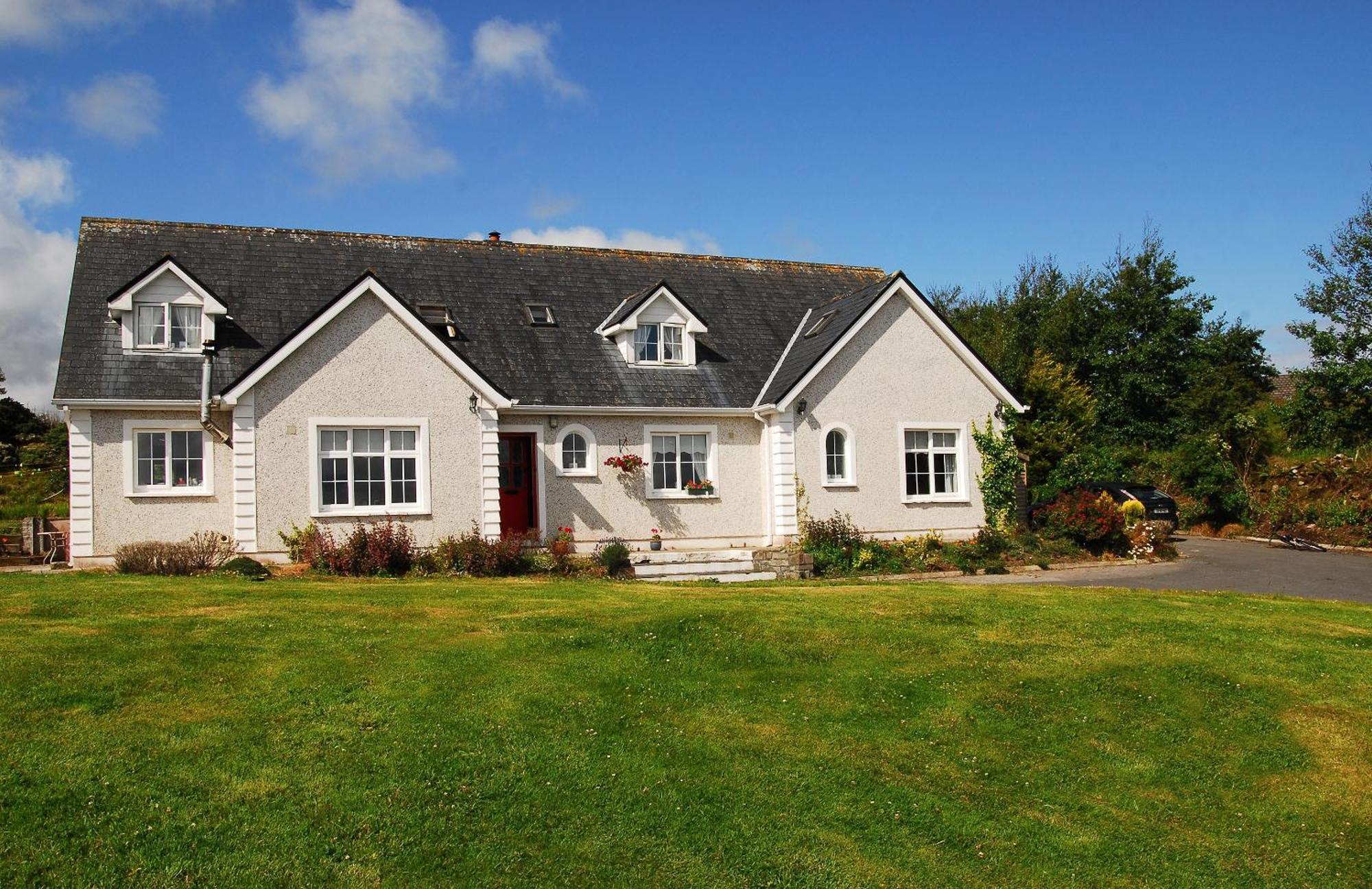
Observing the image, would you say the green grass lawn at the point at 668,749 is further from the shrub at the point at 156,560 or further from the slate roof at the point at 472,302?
the slate roof at the point at 472,302

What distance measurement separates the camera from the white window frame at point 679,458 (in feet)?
74.6

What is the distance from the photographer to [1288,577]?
21.2 metres

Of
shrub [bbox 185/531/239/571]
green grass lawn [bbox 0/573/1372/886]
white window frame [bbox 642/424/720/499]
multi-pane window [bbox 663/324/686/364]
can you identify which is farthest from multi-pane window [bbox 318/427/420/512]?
green grass lawn [bbox 0/573/1372/886]

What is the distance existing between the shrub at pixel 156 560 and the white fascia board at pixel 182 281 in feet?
15.8

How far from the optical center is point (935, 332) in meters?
24.4

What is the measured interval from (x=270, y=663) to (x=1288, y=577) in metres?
19.6

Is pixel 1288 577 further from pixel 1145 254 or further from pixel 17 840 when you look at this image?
pixel 1145 254

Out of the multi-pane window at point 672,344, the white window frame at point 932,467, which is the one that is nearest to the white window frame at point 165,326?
the multi-pane window at point 672,344

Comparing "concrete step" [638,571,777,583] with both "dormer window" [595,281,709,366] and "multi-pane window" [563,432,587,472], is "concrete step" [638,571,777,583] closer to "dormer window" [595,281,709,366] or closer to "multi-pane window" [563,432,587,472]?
"multi-pane window" [563,432,587,472]

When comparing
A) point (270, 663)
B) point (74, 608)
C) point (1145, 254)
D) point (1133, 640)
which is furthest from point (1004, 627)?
point (1145, 254)

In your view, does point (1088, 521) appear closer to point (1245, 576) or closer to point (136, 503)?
point (1245, 576)

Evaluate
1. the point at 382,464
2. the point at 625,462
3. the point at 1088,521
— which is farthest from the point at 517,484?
the point at 1088,521

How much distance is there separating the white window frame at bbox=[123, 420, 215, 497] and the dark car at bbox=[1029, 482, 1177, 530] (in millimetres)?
20690

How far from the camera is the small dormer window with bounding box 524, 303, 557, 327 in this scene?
2442 cm
